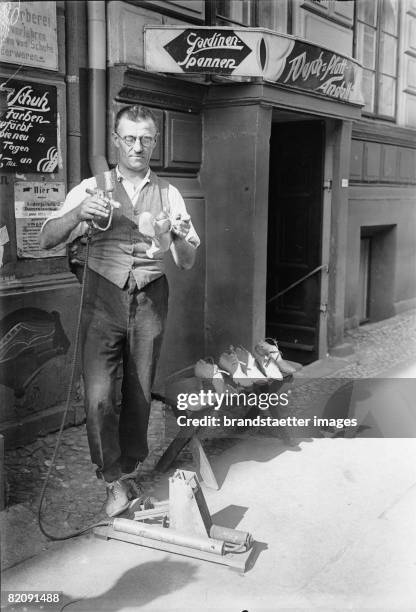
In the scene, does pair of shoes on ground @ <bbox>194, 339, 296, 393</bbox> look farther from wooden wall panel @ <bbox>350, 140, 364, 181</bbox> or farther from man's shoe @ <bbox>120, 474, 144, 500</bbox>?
wooden wall panel @ <bbox>350, 140, 364, 181</bbox>

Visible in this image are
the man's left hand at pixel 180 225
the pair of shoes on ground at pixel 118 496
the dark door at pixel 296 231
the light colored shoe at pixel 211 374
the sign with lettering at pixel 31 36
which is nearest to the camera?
the man's left hand at pixel 180 225

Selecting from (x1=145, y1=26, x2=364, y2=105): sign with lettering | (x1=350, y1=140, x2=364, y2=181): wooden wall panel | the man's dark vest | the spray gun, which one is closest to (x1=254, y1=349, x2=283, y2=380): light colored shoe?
the man's dark vest

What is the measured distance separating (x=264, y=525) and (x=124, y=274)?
1.37 m

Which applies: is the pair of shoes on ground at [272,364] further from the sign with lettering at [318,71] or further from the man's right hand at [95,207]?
the sign with lettering at [318,71]

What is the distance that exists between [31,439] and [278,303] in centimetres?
342

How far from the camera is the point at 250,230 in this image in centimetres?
556

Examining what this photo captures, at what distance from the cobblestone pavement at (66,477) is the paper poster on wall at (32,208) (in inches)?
46.6

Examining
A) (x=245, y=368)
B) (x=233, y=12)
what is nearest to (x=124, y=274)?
(x=245, y=368)

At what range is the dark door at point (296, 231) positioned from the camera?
682 centimetres

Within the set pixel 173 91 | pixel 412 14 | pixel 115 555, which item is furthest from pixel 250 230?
pixel 115 555

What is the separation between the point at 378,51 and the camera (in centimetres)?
594

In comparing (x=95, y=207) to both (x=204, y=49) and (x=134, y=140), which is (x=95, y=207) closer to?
(x=134, y=140)

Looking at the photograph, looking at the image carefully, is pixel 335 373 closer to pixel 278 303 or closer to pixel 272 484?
pixel 278 303

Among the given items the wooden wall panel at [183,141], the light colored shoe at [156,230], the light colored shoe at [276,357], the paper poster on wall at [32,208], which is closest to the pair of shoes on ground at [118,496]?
the light colored shoe at [156,230]
